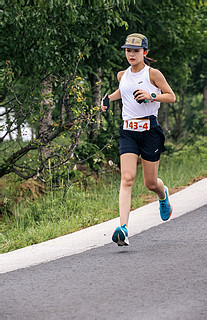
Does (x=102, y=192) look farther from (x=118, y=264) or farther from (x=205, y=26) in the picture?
(x=205, y=26)

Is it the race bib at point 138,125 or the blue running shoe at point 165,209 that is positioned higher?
the race bib at point 138,125

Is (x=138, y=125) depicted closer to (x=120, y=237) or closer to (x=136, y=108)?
(x=136, y=108)

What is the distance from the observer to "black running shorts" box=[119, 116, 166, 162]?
5906mm

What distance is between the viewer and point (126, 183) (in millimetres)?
5805

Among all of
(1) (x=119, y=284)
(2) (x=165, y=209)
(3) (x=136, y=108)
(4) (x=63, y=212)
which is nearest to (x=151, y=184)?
(2) (x=165, y=209)

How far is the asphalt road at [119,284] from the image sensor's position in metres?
3.75

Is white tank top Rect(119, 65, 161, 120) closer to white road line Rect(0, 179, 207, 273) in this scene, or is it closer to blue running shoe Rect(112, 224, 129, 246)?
blue running shoe Rect(112, 224, 129, 246)

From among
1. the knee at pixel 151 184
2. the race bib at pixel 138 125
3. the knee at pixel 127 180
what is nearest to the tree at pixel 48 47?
the knee at pixel 151 184

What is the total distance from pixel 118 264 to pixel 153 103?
5.90 feet

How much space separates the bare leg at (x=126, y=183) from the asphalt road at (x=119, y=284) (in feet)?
1.31

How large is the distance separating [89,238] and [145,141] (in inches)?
49.8

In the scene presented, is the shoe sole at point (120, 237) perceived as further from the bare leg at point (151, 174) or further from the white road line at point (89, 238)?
the bare leg at point (151, 174)

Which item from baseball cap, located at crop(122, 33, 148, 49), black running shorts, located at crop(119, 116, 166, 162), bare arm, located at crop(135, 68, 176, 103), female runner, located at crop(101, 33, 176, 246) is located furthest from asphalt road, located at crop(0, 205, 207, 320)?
baseball cap, located at crop(122, 33, 148, 49)

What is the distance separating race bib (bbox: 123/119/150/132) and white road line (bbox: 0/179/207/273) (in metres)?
1.30
